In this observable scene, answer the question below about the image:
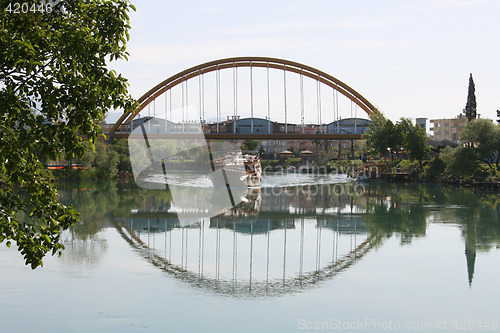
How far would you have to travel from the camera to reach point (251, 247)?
19094 mm

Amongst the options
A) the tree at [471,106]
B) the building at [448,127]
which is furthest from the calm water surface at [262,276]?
the building at [448,127]

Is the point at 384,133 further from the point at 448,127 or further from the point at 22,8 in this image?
the point at 448,127

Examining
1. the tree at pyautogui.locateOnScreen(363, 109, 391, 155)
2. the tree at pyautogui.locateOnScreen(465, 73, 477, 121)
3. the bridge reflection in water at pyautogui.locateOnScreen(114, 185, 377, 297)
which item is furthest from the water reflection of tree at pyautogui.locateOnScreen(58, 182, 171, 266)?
the tree at pyautogui.locateOnScreen(465, 73, 477, 121)

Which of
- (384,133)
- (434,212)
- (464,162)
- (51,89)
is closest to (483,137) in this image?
(464,162)

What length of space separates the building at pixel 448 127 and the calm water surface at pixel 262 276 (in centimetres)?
8694

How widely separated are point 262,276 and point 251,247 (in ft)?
13.6

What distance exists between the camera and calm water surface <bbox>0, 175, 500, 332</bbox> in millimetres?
11406

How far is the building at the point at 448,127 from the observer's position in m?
109

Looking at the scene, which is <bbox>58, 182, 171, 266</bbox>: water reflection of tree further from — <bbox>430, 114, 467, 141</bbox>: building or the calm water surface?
<bbox>430, 114, 467, 141</bbox>: building

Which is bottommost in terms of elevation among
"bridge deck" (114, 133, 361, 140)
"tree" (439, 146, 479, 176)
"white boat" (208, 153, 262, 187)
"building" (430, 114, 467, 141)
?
"white boat" (208, 153, 262, 187)

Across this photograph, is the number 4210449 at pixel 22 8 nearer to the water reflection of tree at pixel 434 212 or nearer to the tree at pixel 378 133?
the water reflection of tree at pixel 434 212

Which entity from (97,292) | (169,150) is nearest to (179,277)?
(97,292)

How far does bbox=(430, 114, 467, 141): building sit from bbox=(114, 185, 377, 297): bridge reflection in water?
3453 inches

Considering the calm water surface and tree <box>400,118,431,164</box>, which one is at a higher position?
tree <box>400,118,431,164</box>
